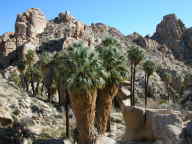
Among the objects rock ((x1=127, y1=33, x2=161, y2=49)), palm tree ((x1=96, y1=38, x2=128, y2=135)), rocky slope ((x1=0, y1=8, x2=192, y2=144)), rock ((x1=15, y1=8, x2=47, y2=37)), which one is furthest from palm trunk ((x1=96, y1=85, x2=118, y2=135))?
rock ((x1=127, y1=33, x2=161, y2=49))

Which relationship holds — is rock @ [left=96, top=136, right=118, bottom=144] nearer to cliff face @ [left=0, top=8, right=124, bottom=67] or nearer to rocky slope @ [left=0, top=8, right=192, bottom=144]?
rocky slope @ [left=0, top=8, right=192, bottom=144]

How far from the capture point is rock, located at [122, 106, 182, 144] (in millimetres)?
19281

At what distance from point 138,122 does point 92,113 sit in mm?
4465

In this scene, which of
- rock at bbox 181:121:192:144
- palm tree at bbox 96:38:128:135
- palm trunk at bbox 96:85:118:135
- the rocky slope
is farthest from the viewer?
the rocky slope

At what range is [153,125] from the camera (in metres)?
21.5

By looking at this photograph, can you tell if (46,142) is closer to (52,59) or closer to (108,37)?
(108,37)

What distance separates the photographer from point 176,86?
95.6 meters

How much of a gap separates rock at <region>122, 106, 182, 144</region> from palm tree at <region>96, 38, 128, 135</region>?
2775 mm

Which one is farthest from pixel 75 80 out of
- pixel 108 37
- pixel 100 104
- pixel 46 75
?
pixel 46 75

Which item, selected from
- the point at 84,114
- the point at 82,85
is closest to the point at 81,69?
the point at 82,85

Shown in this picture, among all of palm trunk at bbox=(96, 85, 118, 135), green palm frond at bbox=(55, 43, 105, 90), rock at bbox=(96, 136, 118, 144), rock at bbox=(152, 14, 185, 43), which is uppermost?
rock at bbox=(152, 14, 185, 43)

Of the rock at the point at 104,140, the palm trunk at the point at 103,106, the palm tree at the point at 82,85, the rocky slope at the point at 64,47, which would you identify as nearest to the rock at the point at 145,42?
the rocky slope at the point at 64,47

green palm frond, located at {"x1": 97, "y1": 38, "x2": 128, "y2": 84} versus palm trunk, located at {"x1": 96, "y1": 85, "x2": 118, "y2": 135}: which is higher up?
green palm frond, located at {"x1": 97, "y1": 38, "x2": 128, "y2": 84}

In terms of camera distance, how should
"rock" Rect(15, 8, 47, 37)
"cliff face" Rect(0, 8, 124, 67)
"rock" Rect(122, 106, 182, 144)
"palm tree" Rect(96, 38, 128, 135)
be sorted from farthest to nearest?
"rock" Rect(15, 8, 47, 37) < "cliff face" Rect(0, 8, 124, 67) < "palm tree" Rect(96, 38, 128, 135) < "rock" Rect(122, 106, 182, 144)
